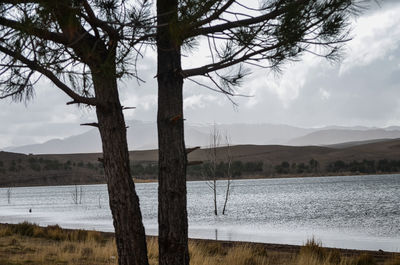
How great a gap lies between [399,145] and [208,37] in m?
120

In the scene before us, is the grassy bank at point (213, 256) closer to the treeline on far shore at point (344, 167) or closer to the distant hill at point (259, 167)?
the distant hill at point (259, 167)

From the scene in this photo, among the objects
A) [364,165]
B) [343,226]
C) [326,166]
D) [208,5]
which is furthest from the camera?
[326,166]

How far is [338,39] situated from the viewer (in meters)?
6.48

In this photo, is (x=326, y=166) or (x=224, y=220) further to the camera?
(x=326, y=166)

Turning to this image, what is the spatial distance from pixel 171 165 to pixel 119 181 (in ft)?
2.24

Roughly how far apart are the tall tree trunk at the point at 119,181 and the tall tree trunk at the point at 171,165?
36 cm

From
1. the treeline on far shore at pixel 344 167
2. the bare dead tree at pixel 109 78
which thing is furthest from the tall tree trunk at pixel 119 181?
the treeline on far shore at pixel 344 167

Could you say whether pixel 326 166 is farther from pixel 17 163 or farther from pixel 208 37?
pixel 208 37

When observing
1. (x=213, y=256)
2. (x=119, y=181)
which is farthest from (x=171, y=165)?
(x=213, y=256)

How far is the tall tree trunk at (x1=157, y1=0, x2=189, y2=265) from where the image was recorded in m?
5.71

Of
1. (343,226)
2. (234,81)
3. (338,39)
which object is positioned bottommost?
(343,226)

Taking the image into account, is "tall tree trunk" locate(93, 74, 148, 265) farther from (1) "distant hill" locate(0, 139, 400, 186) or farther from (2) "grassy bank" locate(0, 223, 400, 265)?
(1) "distant hill" locate(0, 139, 400, 186)

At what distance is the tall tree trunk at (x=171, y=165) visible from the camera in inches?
225

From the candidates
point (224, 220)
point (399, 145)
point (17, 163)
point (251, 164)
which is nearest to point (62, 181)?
point (17, 163)
